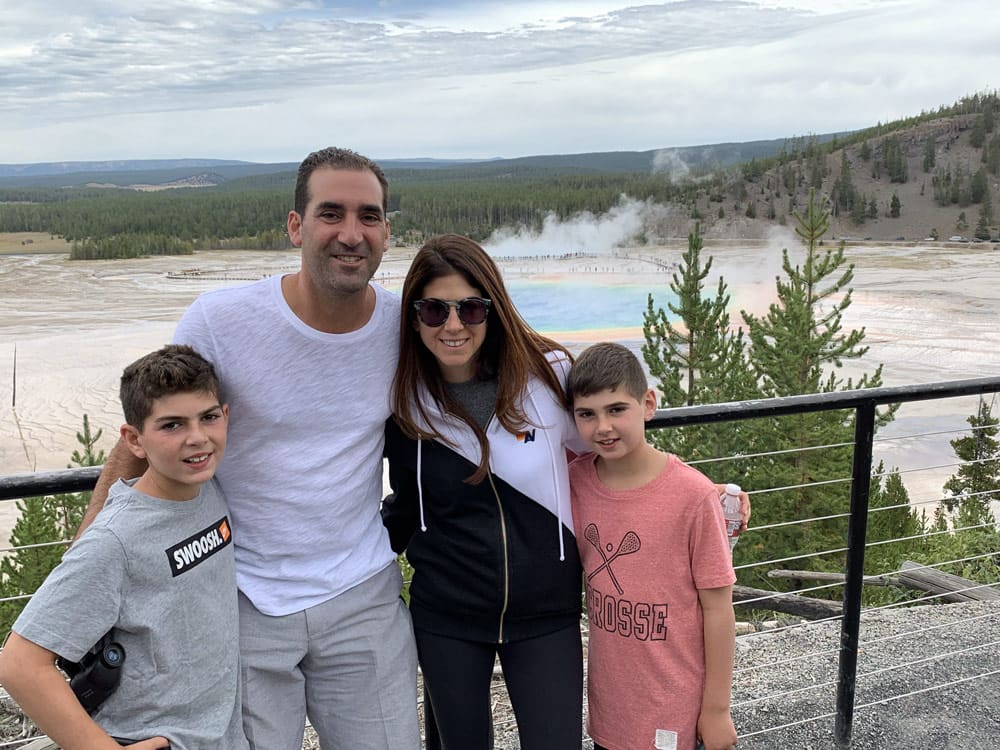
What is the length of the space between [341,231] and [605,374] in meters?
0.70

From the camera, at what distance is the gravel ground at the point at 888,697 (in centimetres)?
300

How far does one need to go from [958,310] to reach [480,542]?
58.4 metres

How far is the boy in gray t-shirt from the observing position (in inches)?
62.6

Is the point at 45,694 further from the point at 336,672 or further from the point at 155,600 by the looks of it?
the point at 336,672

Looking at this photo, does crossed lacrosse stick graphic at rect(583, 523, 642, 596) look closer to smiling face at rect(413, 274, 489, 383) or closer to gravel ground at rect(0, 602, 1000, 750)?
smiling face at rect(413, 274, 489, 383)

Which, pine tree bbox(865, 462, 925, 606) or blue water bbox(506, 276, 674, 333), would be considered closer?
pine tree bbox(865, 462, 925, 606)

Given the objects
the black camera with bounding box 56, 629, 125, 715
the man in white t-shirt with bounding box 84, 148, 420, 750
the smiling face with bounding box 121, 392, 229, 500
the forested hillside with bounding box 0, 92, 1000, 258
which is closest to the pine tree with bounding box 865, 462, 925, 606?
the man in white t-shirt with bounding box 84, 148, 420, 750

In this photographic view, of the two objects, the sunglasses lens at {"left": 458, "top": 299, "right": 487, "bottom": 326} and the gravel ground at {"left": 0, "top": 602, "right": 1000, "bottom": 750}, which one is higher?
the sunglasses lens at {"left": 458, "top": 299, "right": 487, "bottom": 326}

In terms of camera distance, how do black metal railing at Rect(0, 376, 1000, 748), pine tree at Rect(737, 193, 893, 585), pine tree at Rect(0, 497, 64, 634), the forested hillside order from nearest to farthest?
black metal railing at Rect(0, 376, 1000, 748) → pine tree at Rect(0, 497, 64, 634) → pine tree at Rect(737, 193, 893, 585) → the forested hillside

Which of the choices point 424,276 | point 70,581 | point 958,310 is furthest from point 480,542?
point 958,310

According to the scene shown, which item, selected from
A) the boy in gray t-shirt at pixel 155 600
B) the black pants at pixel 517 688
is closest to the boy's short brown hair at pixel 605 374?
the black pants at pixel 517 688

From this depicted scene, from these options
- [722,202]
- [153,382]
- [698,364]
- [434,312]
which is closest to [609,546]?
[434,312]

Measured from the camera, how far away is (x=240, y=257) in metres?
97.4

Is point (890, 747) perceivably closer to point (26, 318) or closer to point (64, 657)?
point (64, 657)
